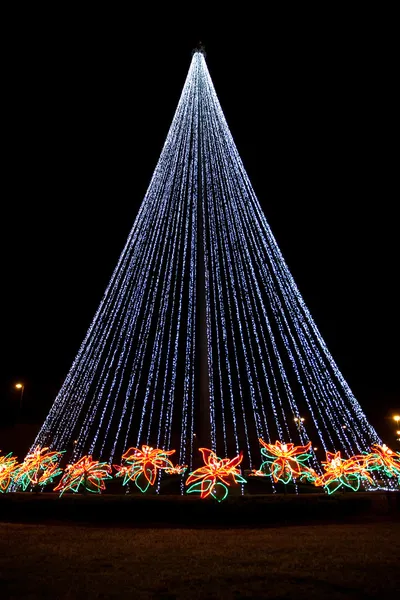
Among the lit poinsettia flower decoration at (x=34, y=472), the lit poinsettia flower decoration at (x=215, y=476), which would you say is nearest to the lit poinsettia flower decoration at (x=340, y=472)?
the lit poinsettia flower decoration at (x=215, y=476)

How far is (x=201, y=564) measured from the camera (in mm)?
5422

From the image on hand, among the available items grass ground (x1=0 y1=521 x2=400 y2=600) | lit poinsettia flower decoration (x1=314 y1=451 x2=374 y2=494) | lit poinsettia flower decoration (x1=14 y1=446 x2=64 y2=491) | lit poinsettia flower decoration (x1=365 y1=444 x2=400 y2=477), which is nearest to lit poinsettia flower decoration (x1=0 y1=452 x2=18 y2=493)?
lit poinsettia flower decoration (x1=14 y1=446 x2=64 y2=491)

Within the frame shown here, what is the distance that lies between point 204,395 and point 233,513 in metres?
5.49

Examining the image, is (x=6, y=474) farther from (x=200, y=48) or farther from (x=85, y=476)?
(x=200, y=48)

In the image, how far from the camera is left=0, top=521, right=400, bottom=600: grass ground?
4.21 meters

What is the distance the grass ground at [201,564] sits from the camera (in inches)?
166

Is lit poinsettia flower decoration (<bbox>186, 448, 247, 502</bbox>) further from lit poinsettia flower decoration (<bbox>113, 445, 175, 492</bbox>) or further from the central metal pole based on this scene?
the central metal pole

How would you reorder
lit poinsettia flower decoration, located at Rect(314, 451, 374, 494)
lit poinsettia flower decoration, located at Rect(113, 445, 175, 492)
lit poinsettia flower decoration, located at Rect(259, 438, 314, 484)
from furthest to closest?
lit poinsettia flower decoration, located at Rect(113, 445, 175, 492)
lit poinsettia flower decoration, located at Rect(314, 451, 374, 494)
lit poinsettia flower decoration, located at Rect(259, 438, 314, 484)

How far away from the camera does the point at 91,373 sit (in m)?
15.3

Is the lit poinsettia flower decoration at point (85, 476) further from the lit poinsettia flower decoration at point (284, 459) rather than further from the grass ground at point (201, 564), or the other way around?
the lit poinsettia flower decoration at point (284, 459)

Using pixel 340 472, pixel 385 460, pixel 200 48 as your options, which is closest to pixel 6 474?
pixel 340 472

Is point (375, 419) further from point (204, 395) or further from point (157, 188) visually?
point (157, 188)

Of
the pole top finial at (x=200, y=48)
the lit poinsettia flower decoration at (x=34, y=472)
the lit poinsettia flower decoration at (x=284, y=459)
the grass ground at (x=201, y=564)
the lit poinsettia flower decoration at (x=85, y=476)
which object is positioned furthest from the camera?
the pole top finial at (x=200, y=48)

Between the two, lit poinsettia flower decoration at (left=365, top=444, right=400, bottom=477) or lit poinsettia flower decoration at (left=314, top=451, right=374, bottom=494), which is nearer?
lit poinsettia flower decoration at (left=314, top=451, right=374, bottom=494)
